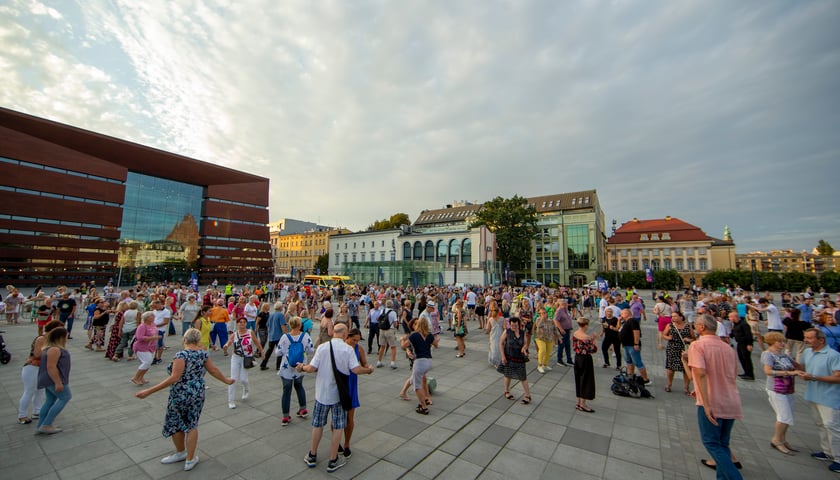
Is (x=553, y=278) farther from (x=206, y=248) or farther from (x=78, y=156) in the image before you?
(x=78, y=156)

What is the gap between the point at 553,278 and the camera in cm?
6328

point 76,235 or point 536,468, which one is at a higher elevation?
point 76,235

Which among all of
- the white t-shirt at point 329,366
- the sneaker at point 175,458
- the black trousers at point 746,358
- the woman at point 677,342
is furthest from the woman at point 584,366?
the sneaker at point 175,458

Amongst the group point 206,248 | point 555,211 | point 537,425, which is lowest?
point 537,425

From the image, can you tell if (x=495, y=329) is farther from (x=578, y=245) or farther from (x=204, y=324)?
(x=578, y=245)

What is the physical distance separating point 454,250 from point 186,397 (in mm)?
59190

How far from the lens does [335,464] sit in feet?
14.0

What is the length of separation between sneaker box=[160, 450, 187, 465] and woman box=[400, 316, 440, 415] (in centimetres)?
356

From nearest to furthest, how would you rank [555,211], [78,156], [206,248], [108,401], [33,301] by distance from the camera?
[108,401] < [33,301] < [78,156] < [206,248] < [555,211]

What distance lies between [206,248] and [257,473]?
66.1 meters

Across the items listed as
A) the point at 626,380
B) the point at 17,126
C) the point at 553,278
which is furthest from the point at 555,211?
the point at 17,126

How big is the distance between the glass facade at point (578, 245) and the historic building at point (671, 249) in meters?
6.17

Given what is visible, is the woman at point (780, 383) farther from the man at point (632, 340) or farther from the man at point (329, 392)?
the man at point (329, 392)

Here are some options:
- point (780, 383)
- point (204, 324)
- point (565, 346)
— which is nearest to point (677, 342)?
point (780, 383)
